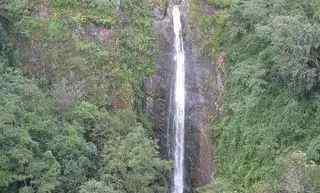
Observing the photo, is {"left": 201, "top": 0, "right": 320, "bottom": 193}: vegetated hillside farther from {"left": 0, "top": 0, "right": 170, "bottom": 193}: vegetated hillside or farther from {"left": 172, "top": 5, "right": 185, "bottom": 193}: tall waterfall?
{"left": 0, "top": 0, "right": 170, "bottom": 193}: vegetated hillside

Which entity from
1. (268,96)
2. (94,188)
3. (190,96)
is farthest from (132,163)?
(190,96)

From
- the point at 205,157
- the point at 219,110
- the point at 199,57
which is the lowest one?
the point at 205,157

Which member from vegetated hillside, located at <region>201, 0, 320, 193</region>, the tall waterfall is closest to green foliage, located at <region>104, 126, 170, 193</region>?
vegetated hillside, located at <region>201, 0, 320, 193</region>

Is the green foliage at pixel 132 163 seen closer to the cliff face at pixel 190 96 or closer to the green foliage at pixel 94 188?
the green foliage at pixel 94 188

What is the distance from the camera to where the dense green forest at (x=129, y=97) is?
83.0ft

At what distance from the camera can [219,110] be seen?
103 ft

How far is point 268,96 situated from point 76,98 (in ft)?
26.4

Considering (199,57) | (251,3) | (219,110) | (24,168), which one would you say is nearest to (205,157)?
(219,110)

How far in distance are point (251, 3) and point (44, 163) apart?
12.2m

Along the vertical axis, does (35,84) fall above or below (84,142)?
above

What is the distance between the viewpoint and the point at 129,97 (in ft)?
101

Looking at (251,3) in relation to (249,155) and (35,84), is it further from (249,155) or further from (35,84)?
(35,84)

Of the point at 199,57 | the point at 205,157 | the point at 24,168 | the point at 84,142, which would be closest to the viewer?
the point at 24,168

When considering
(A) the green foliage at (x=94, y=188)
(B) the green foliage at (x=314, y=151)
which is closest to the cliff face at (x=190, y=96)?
(A) the green foliage at (x=94, y=188)
